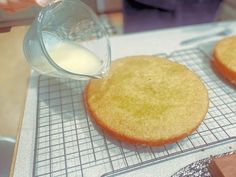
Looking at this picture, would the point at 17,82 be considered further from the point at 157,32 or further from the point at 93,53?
the point at 157,32

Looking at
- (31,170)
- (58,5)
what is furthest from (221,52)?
(31,170)

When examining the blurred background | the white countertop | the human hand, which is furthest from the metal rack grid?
the blurred background

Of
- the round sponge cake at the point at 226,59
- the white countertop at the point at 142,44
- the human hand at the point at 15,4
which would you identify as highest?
the human hand at the point at 15,4

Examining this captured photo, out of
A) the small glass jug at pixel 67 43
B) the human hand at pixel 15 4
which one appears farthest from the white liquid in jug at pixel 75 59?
the human hand at pixel 15 4

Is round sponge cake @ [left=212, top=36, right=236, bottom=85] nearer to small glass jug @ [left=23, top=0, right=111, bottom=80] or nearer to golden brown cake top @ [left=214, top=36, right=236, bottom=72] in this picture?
golden brown cake top @ [left=214, top=36, right=236, bottom=72]

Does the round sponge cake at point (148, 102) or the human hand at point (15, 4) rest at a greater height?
the human hand at point (15, 4)

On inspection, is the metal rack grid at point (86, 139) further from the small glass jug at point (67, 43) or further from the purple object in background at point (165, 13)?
the purple object in background at point (165, 13)
